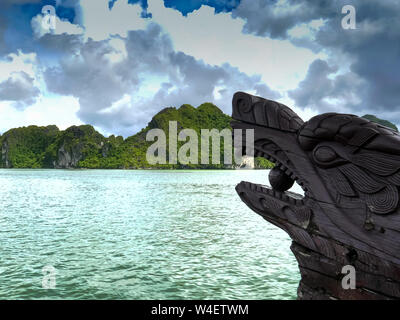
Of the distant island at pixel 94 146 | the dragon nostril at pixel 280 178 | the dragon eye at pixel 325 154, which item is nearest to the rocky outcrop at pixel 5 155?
the distant island at pixel 94 146

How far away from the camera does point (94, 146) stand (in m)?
147

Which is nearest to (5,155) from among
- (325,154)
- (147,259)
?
(147,259)

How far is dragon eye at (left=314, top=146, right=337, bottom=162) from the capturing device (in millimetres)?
2322

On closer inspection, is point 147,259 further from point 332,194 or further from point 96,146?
point 96,146

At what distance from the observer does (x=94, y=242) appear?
8.73 m

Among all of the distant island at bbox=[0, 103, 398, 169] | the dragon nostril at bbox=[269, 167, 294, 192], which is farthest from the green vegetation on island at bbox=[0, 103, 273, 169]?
the dragon nostril at bbox=[269, 167, 294, 192]

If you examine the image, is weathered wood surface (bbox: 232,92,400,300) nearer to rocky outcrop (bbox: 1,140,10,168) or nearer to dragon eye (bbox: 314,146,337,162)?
dragon eye (bbox: 314,146,337,162)

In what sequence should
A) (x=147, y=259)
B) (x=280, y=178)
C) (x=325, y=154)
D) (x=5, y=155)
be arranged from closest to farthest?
(x=325, y=154) → (x=280, y=178) → (x=147, y=259) → (x=5, y=155)

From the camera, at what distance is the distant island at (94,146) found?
453 feet

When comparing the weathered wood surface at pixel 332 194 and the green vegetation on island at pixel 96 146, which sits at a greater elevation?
the green vegetation on island at pixel 96 146

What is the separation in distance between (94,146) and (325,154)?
153 m

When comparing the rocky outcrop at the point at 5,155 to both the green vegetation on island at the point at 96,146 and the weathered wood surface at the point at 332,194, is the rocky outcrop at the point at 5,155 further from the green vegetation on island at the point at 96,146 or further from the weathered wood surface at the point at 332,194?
the weathered wood surface at the point at 332,194

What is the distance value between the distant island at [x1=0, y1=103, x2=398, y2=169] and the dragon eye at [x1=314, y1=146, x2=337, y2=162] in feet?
422

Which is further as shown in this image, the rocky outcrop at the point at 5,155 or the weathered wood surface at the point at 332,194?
the rocky outcrop at the point at 5,155
